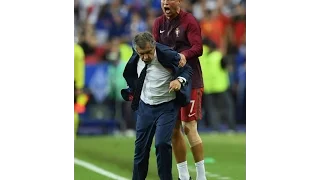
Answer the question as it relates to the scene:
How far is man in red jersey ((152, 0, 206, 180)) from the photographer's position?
1127 cm

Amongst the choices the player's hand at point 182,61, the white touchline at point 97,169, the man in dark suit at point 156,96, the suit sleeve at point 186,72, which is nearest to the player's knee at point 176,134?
the man in dark suit at point 156,96

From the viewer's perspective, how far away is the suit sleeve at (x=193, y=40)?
11117 millimetres

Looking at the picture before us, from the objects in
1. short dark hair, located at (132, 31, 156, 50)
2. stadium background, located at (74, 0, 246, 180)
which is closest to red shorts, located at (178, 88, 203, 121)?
short dark hair, located at (132, 31, 156, 50)

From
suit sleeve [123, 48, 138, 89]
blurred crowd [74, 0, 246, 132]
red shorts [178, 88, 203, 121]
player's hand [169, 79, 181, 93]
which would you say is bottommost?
red shorts [178, 88, 203, 121]

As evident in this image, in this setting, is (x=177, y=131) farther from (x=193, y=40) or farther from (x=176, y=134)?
(x=193, y=40)

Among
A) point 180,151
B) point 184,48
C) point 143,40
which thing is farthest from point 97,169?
point 143,40

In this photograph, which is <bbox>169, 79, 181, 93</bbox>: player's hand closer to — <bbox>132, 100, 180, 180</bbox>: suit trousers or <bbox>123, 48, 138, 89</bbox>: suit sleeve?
<bbox>132, 100, 180, 180</bbox>: suit trousers

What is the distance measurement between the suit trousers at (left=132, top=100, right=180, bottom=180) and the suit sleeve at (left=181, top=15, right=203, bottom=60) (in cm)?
94

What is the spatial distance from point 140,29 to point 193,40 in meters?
12.9

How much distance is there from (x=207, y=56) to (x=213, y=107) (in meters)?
1.48

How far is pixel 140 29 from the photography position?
946 inches

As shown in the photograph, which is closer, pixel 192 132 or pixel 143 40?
pixel 143 40
